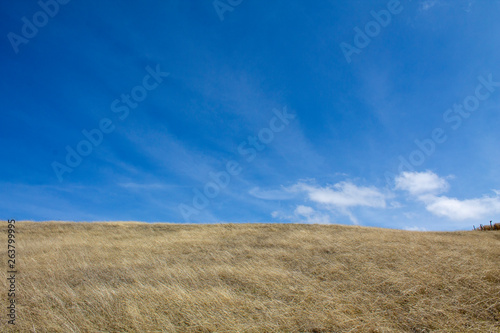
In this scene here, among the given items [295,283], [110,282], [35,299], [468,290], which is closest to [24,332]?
[35,299]

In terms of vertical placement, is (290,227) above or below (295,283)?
above

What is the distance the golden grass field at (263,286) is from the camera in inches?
289

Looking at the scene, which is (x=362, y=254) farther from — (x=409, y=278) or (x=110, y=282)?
(x=110, y=282)

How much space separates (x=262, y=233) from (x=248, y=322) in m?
12.8

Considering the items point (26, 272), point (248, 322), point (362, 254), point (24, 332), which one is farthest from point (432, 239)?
point (26, 272)

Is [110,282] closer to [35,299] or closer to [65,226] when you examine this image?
[35,299]

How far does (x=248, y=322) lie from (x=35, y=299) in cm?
713

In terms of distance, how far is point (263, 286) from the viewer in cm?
969

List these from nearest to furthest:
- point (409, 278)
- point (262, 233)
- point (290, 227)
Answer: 1. point (409, 278)
2. point (262, 233)
3. point (290, 227)

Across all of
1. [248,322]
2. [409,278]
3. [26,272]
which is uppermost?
[26,272]

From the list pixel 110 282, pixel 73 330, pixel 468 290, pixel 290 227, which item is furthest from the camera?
pixel 290 227

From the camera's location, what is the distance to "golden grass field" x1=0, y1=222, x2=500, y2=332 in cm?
Answer: 734

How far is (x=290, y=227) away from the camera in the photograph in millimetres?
22688

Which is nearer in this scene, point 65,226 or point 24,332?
point 24,332
